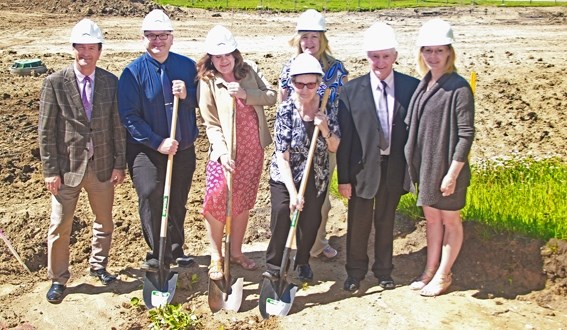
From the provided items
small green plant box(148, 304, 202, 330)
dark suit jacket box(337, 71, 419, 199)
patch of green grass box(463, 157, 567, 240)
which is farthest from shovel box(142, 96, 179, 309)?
patch of green grass box(463, 157, 567, 240)

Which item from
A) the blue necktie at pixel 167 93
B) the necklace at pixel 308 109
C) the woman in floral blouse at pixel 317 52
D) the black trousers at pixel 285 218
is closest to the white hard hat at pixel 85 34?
the blue necktie at pixel 167 93

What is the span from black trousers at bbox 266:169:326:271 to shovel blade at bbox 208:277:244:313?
12.0 inches

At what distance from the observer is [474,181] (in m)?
7.19

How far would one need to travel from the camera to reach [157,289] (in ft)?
19.0

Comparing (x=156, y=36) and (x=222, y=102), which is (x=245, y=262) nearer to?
(x=222, y=102)

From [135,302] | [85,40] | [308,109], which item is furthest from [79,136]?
[308,109]

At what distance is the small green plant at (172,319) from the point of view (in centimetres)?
544

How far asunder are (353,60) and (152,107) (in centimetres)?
1055

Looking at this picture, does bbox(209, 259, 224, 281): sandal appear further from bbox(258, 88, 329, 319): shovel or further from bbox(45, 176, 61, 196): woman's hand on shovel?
bbox(45, 176, 61, 196): woman's hand on shovel

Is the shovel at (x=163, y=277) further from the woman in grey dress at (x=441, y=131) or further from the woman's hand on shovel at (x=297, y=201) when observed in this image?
the woman in grey dress at (x=441, y=131)

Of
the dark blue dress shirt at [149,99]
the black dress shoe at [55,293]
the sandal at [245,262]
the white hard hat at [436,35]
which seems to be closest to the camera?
the white hard hat at [436,35]

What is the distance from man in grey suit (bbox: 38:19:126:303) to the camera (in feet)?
18.1

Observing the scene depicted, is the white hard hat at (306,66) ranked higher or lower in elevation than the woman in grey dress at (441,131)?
higher

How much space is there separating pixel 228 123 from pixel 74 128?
3.78ft
